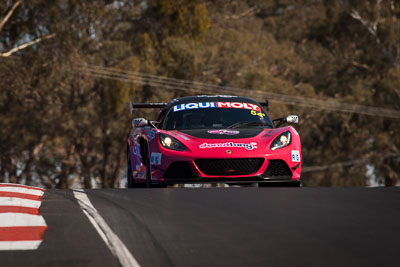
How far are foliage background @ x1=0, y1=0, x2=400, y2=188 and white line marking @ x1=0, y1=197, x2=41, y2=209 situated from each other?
91.9 ft

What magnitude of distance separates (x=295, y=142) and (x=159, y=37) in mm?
34096

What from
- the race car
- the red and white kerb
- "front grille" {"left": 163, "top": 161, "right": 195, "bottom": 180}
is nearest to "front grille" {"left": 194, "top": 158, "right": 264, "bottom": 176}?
the race car

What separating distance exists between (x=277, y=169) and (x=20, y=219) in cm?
415

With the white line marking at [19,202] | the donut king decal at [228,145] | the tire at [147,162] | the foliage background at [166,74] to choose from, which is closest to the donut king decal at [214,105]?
the tire at [147,162]

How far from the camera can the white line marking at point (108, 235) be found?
5.07 metres

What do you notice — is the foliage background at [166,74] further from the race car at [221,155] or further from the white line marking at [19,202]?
the white line marking at [19,202]

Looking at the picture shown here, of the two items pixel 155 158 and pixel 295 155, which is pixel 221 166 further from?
pixel 295 155

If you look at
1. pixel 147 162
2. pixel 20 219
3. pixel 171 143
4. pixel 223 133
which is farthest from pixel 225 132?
pixel 20 219

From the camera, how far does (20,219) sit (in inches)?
265

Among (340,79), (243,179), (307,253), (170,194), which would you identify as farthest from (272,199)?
(340,79)

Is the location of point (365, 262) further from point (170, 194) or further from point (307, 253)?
point (170, 194)

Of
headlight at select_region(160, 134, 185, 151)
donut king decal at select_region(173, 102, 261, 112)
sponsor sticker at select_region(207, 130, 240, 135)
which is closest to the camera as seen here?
headlight at select_region(160, 134, 185, 151)

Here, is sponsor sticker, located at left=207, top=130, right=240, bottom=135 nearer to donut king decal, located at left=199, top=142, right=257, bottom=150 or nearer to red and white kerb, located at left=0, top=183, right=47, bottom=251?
donut king decal, located at left=199, top=142, right=257, bottom=150

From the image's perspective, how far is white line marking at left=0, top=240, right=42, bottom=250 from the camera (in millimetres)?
5453
